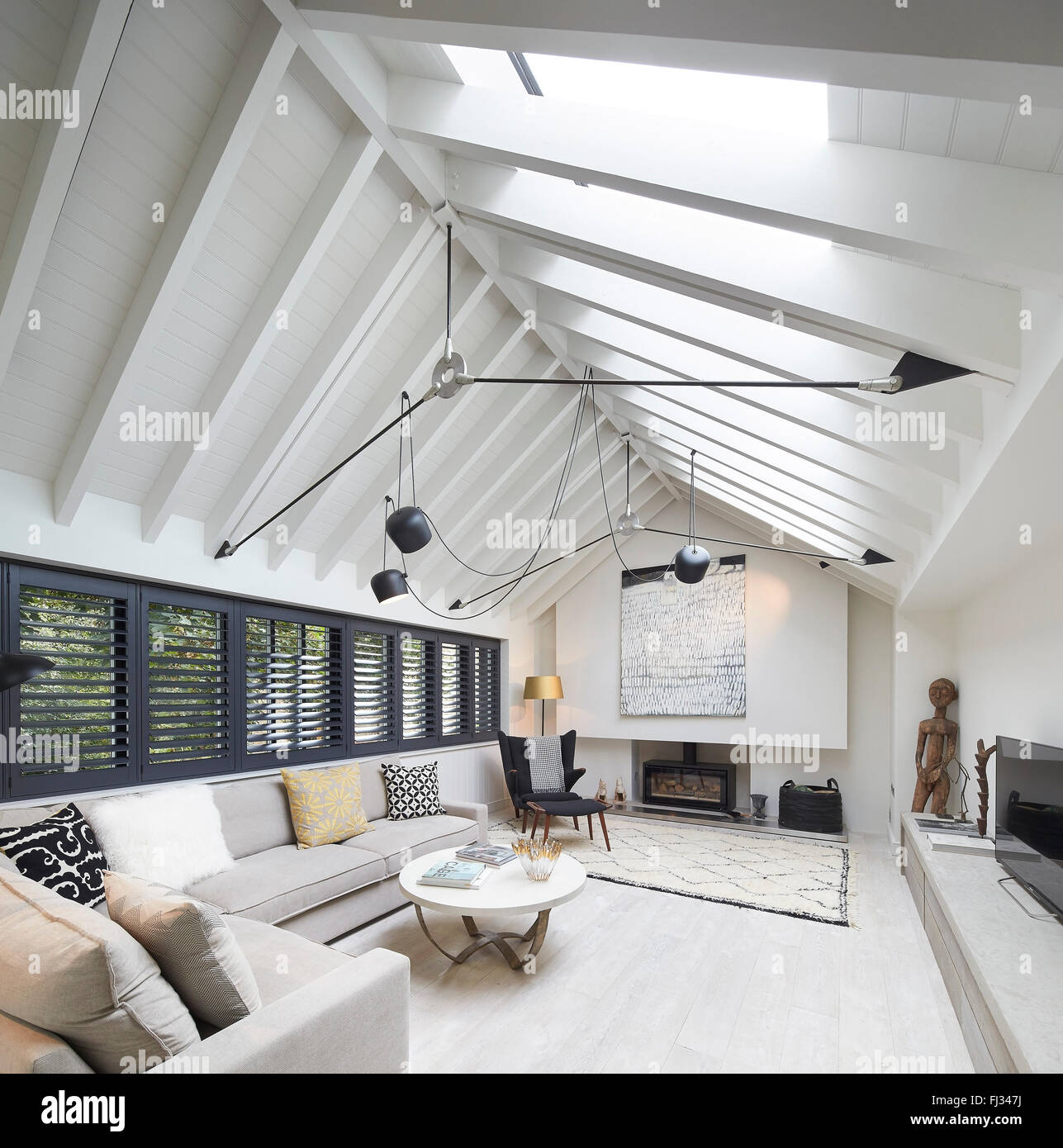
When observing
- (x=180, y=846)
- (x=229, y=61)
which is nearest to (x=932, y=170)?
(x=229, y=61)

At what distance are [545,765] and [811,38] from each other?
238 inches

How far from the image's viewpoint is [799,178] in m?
1.71

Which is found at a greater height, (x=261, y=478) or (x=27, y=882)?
(x=261, y=478)

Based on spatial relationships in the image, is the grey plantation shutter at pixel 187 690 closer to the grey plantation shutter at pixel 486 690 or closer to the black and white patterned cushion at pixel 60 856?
the black and white patterned cushion at pixel 60 856

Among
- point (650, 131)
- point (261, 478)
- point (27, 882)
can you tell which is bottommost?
point (27, 882)

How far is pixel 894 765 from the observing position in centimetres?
596

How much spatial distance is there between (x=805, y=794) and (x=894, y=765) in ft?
2.72

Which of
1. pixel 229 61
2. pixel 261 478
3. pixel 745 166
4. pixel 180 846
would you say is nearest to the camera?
pixel 745 166

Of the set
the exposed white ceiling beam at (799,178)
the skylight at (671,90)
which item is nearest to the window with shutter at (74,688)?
the exposed white ceiling beam at (799,178)

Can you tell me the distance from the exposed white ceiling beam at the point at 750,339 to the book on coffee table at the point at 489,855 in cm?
276

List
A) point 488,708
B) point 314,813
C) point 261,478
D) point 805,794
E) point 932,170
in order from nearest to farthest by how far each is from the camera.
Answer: point 932,170 < point 261,478 < point 314,813 < point 805,794 < point 488,708

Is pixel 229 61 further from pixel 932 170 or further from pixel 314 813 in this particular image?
pixel 314 813

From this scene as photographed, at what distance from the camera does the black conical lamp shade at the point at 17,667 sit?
2.28 m

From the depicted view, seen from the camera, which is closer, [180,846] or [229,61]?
[229,61]
